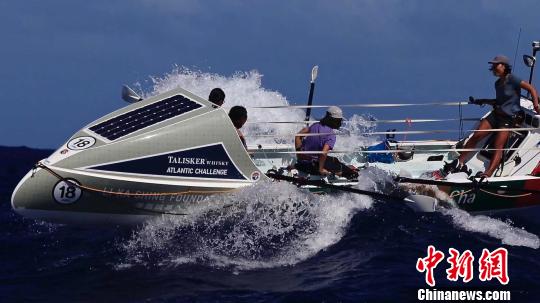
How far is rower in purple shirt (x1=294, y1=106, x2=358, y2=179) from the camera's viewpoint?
1100 cm

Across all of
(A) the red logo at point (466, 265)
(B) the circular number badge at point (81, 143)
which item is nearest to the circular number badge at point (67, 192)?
(B) the circular number badge at point (81, 143)

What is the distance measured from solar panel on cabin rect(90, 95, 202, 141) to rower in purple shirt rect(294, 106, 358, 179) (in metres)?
1.77

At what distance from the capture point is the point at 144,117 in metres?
10.1

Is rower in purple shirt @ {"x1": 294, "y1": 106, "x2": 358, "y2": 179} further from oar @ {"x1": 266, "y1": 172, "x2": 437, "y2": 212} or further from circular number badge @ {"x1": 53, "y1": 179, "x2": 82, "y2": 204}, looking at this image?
circular number badge @ {"x1": 53, "y1": 179, "x2": 82, "y2": 204}

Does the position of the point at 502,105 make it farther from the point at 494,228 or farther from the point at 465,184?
the point at 494,228

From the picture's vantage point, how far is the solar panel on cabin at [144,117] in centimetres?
988

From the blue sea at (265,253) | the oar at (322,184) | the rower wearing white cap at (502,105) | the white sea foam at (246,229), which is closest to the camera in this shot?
the blue sea at (265,253)

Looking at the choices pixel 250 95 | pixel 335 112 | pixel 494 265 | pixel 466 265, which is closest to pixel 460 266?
pixel 466 265

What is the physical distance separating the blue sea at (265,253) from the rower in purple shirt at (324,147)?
0.63 metres

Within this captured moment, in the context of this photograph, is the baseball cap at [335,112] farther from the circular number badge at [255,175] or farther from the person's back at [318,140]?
the circular number badge at [255,175]

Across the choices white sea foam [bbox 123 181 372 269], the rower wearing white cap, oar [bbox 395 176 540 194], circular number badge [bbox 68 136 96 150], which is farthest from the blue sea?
circular number badge [bbox 68 136 96 150]

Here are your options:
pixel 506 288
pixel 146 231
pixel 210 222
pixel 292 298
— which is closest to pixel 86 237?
pixel 146 231

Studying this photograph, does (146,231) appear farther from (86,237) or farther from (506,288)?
(506,288)

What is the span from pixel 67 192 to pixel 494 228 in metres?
5.95
